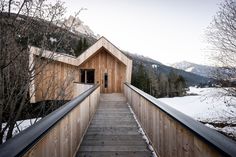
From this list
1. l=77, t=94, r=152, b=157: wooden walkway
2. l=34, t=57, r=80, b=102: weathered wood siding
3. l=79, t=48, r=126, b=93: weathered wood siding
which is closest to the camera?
l=77, t=94, r=152, b=157: wooden walkway

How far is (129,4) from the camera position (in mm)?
18734

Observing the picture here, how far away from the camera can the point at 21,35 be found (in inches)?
247

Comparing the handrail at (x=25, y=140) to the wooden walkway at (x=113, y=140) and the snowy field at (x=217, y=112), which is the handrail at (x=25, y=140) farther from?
the snowy field at (x=217, y=112)

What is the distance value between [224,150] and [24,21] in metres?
5.95

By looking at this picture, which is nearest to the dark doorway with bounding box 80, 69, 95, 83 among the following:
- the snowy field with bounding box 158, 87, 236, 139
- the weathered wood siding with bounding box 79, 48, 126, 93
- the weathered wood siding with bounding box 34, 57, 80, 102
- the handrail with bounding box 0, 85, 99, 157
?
the weathered wood siding with bounding box 79, 48, 126, 93

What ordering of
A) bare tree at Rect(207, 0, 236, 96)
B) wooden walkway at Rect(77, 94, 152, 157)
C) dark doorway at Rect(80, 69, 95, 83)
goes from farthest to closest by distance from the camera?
dark doorway at Rect(80, 69, 95, 83), bare tree at Rect(207, 0, 236, 96), wooden walkway at Rect(77, 94, 152, 157)

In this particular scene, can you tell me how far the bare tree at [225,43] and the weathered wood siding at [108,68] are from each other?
9784 mm

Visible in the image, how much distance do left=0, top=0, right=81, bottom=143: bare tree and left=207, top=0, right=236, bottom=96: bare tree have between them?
7738 millimetres

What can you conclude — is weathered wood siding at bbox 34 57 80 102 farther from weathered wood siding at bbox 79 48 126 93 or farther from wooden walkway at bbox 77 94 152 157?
wooden walkway at bbox 77 94 152 157

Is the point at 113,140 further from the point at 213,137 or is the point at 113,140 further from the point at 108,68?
the point at 108,68

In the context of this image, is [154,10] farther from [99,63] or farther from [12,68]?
[12,68]

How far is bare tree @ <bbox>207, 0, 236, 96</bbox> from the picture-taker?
406 inches

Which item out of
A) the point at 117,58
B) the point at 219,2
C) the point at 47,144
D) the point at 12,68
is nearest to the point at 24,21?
the point at 12,68

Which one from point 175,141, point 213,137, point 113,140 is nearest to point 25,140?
point 213,137
